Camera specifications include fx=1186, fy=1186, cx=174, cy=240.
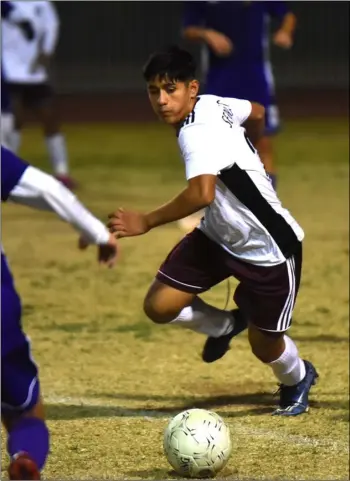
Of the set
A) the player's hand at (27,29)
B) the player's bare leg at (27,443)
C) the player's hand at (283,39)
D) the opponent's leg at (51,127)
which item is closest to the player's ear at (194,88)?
the player's bare leg at (27,443)

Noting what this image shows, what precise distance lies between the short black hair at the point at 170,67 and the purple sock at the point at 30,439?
180cm

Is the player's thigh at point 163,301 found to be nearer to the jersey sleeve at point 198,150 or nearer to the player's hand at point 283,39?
the jersey sleeve at point 198,150

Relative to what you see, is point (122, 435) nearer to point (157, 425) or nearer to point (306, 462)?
point (157, 425)

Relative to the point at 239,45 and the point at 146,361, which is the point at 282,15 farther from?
the point at 146,361

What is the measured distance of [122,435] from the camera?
5.78m

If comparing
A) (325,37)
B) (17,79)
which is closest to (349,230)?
(17,79)

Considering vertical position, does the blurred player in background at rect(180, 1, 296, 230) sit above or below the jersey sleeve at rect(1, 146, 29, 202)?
below

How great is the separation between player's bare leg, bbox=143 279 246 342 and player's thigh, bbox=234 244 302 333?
1.24ft

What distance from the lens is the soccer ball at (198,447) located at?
514 centimetres

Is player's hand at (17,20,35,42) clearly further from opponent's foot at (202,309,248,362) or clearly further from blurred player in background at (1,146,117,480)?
blurred player in background at (1,146,117,480)

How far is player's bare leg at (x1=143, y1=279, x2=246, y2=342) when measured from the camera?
5969mm

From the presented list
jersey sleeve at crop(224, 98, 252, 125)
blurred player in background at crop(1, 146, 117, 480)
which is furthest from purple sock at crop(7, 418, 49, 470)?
jersey sleeve at crop(224, 98, 252, 125)

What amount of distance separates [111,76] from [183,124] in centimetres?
2130

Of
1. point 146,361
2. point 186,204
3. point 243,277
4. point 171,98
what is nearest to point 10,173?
point 186,204
